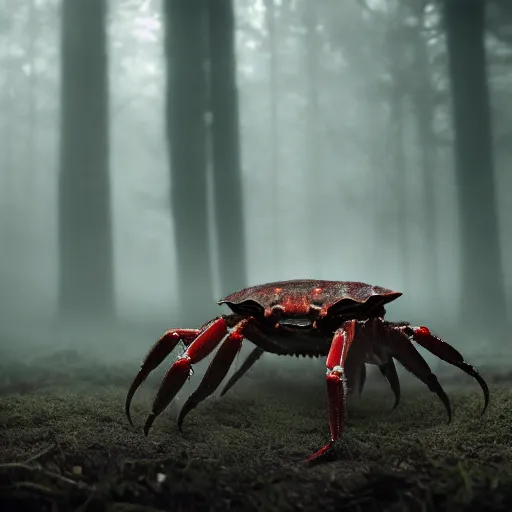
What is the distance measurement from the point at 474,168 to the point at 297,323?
31.7 ft

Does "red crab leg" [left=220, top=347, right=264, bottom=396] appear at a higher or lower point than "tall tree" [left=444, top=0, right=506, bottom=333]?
lower

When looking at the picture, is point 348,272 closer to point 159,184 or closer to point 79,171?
point 159,184

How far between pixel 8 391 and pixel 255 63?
848cm

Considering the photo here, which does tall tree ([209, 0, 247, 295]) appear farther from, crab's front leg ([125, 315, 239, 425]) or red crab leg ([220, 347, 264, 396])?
crab's front leg ([125, 315, 239, 425])

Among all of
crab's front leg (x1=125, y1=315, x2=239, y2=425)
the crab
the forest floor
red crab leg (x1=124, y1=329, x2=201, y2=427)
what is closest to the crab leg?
the forest floor

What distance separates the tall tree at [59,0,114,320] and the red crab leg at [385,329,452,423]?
7865mm

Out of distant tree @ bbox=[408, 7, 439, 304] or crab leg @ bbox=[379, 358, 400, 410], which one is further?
distant tree @ bbox=[408, 7, 439, 304]

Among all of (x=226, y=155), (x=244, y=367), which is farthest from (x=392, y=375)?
(x=226, y=155)

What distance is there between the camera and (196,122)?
1042cm

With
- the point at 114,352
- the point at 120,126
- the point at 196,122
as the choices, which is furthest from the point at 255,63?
the point at 114,352

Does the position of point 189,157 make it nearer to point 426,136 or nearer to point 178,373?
point 426,136

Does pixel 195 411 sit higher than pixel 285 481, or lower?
lower

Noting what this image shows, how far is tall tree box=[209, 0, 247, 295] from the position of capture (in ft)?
33.1

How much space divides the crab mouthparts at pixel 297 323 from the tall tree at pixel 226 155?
8.00 m
